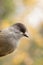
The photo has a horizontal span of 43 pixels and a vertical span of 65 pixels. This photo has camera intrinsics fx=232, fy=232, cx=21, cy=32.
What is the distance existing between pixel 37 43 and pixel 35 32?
87 mm

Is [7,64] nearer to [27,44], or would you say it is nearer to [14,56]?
[14,56]

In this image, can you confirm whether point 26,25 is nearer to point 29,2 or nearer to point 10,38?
point 29,2

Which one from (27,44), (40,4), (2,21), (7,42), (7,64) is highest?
(40,4)

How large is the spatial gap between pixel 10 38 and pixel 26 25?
3.23 ft

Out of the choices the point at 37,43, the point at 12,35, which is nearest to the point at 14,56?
the point at 37,43

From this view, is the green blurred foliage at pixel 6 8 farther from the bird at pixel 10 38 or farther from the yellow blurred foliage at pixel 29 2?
the bird at pixel 10 38

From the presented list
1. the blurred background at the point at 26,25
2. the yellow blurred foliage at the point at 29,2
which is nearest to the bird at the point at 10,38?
the blurred background at the point at 26,25

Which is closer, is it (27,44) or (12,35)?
(12,35)

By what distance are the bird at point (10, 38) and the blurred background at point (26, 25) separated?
2.95 feet

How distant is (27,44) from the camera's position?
1.73 metres

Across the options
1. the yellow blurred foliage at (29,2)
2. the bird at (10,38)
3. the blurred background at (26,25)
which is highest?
the yellow blurred foliage at (29,2)

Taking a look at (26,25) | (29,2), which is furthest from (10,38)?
(29,2)

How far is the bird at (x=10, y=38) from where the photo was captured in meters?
0.66

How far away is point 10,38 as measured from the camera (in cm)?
67
